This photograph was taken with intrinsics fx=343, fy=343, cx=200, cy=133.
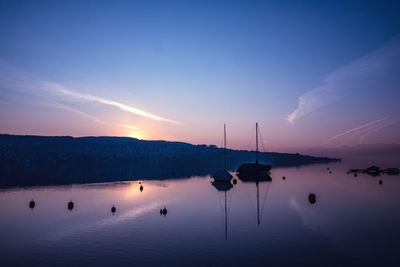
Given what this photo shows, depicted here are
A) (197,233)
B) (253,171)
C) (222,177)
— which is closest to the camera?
(197,233)

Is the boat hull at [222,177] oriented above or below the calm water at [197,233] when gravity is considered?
above

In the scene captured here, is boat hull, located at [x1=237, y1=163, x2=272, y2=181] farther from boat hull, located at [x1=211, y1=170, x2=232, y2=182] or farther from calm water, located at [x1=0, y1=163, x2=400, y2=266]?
calm water, located at [x1=0, y1=163, x2=400, y2=266]

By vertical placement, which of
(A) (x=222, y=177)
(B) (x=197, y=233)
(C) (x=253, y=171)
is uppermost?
(C) (x=253, y=171)

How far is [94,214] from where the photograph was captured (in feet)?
149

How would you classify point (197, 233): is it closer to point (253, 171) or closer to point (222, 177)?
point (222, 177)

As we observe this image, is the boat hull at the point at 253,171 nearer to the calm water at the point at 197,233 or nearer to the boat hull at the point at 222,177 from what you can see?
the boat hull at the point at 222,177

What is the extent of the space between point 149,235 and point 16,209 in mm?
27226

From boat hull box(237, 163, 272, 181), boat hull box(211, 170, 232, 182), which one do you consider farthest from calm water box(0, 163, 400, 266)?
boat hull box(237, 163, 272, 181)

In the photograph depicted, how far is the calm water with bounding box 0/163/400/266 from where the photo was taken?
1027 inches

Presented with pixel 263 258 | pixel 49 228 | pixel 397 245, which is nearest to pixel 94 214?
pixel 49 228

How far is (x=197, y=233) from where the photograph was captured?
34688 millimetres

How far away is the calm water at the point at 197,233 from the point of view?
26094mm

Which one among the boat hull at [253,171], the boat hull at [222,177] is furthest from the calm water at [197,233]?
the boat hull at [253,171]

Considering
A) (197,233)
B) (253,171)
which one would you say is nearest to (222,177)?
(253,171)
